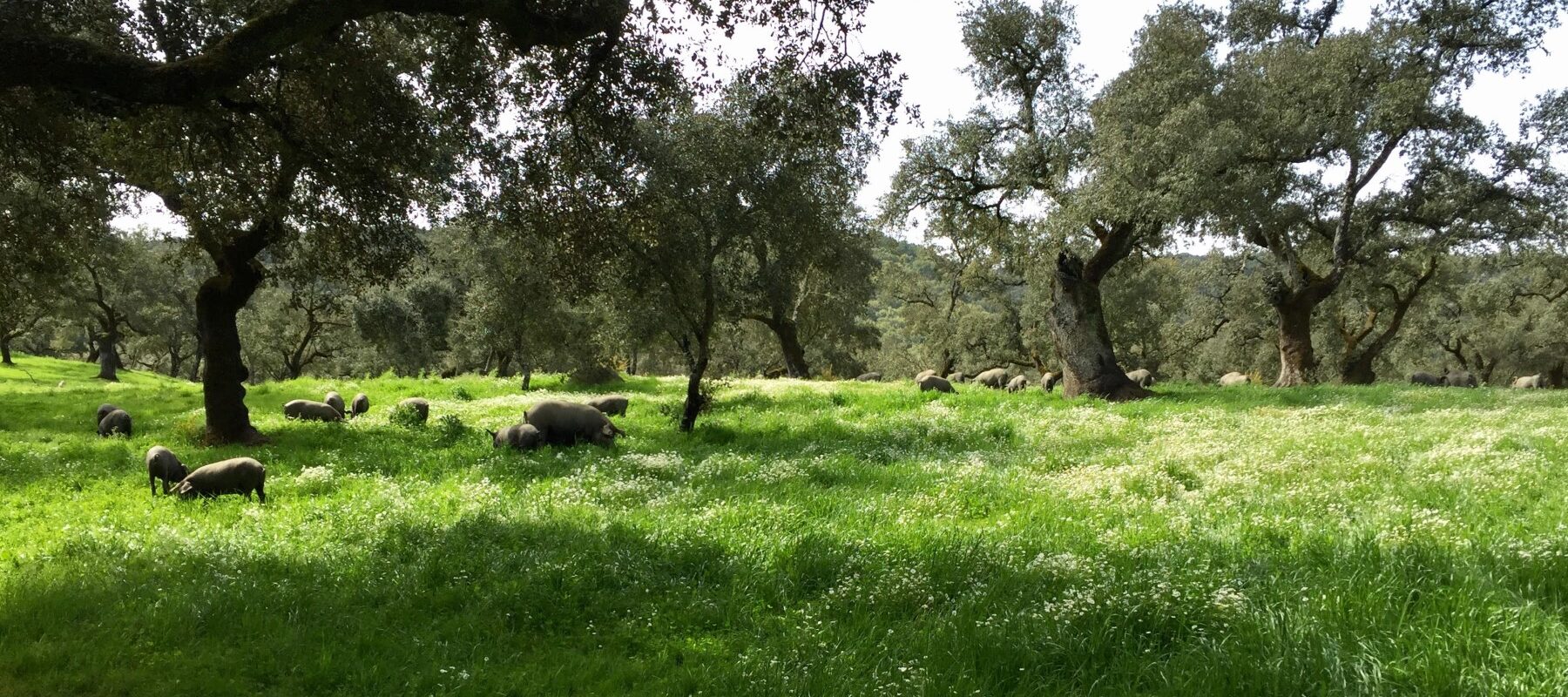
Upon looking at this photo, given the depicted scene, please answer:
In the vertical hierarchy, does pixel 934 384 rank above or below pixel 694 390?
below

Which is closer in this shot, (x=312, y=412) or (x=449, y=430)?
(x=449, y=430)

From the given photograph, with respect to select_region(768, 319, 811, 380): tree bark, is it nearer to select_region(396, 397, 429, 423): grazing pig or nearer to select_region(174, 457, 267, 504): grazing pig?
select_region(396, 397, 429, 423): grazing pig

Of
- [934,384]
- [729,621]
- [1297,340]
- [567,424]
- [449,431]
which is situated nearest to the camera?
[729,621]

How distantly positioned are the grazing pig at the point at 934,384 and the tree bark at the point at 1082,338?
4.38 metres

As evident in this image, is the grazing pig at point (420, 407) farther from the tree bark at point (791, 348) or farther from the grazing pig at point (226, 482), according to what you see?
the tree bark at point (791, 348)

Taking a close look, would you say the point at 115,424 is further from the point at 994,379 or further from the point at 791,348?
the point at 994,379

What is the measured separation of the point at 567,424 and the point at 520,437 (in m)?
1.09

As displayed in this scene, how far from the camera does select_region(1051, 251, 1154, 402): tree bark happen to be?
918 inches

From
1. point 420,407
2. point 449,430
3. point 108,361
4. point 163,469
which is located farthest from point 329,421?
point 108,361

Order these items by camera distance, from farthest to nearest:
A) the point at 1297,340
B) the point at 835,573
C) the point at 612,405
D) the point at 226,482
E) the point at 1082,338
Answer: the point at 1297,340 → the point at 1082,338 → the point at 612,405 → the point at 226,482 → the point at 835,573

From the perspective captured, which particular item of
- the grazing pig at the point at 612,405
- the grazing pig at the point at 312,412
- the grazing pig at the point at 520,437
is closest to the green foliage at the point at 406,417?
the grazing pig at the point at 312,412

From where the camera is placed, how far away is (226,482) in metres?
11.6

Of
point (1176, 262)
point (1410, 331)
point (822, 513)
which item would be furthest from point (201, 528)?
point (1410, 331)

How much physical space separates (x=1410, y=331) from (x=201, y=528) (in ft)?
223
